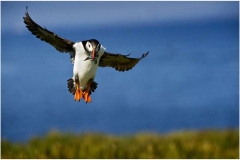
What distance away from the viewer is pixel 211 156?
5.73 metres

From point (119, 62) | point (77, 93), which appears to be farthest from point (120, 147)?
point (77, 93)

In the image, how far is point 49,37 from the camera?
3076 mm

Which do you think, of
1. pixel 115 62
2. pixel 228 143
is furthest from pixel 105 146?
pixel 115 62

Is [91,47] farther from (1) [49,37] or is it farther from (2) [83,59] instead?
(1) [49,37]

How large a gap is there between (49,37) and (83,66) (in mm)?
559

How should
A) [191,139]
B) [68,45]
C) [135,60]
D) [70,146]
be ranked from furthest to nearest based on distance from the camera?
1. [191,139]
2. [70,146]
3. [135,60]
4. [68,45]

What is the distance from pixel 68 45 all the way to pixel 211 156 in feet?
10.7

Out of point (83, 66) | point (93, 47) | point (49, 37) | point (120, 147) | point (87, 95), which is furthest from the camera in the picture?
point (120, 147)

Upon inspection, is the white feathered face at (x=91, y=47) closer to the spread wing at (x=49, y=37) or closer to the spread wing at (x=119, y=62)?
the spread wing at (x=49, y=37)

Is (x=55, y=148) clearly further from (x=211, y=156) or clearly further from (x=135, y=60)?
(x=135, y=60)

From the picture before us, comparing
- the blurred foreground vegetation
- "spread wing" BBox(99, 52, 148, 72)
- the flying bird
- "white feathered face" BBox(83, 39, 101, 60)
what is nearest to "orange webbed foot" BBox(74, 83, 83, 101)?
the flying bird

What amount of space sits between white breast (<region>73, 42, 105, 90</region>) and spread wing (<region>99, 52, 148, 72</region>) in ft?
1.15

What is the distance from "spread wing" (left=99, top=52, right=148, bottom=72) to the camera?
3051 mm

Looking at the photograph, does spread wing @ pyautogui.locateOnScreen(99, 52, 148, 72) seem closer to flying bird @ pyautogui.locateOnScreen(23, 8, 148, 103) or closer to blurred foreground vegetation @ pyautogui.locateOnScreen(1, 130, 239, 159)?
flying bird @ pyautogui.locateOnScreen(23, 8, 148, 103)
